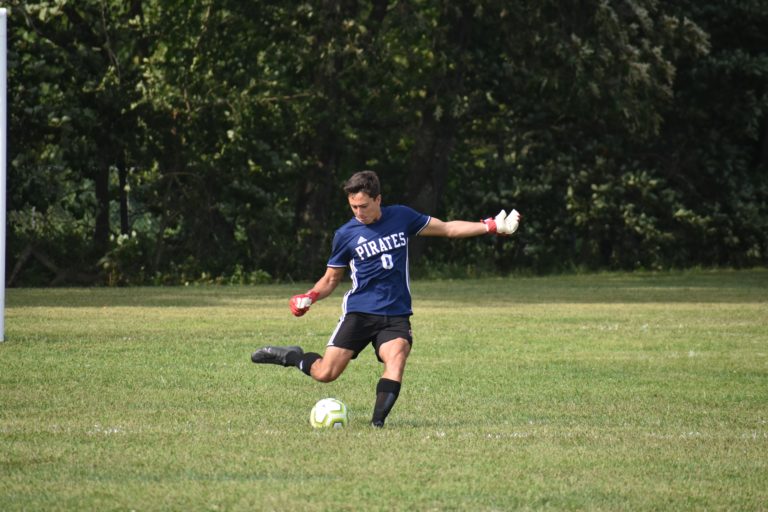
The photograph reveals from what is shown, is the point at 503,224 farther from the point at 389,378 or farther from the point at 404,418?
the point at 404,418

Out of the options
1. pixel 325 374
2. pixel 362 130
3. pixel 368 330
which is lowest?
pixel 325 374

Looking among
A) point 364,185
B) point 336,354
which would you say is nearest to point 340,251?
point 364,185

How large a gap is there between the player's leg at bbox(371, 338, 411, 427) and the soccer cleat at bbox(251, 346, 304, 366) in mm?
769

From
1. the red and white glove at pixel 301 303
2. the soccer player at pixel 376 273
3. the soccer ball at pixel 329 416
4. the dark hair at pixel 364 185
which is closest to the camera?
the soccer ball at pixel 329 416

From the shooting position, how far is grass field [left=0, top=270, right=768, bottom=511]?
273 inches

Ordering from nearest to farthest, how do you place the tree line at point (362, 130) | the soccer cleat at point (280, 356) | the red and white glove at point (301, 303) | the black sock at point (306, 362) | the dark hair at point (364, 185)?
the dark hair at point (364, 185)
the red and white glove at point (301, 303)
the black sock at point (306, 362)
the soccer cleat at point (280, 356)
the tree line at point (362, 130)

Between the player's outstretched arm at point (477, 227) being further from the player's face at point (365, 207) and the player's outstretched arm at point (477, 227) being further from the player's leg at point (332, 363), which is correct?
the player's leg at point (332, 363)

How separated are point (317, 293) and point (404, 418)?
3.35 feet

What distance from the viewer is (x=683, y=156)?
36562 millimetres

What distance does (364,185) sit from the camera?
30.6 feet

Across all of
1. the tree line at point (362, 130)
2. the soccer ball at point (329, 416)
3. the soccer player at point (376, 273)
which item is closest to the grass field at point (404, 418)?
the soccer ball at point (329, 416)

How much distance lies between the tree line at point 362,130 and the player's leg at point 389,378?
716 inches

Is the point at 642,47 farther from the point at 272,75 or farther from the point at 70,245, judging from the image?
the point at 70,245

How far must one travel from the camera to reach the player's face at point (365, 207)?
30.8 feet
